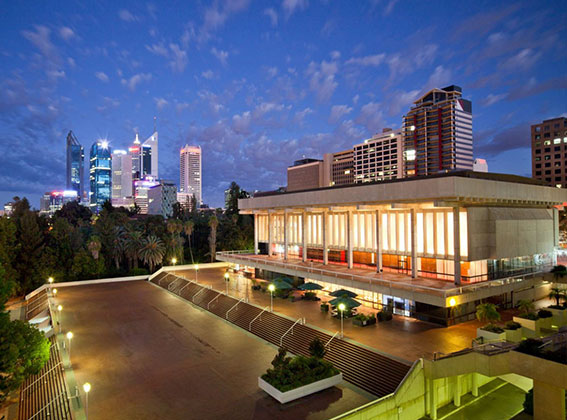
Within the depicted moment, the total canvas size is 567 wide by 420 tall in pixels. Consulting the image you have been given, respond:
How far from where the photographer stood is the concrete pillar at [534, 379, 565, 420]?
16547 millimetres

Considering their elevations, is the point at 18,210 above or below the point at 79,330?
above

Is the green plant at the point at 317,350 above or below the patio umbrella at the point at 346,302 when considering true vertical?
below

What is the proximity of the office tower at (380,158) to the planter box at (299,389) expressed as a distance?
115293 mm

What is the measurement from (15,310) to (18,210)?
2095 cm

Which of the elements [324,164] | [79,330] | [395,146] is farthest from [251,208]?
[324,164]

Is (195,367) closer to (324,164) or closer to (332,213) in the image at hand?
(332,213)

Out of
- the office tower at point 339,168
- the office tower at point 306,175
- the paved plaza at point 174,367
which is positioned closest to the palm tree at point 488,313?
the paved plaza at point 174,367

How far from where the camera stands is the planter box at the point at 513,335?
2079 cm

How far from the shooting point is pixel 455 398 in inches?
750

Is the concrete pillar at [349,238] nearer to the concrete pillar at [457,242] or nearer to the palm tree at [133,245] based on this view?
the concrete pillar at [457,242]

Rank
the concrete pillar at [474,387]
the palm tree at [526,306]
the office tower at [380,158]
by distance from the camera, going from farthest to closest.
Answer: the office tower at [380,158] < the palm tree at [526,306] < the concrete pillar at [474,387]

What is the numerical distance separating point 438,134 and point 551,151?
115 feet

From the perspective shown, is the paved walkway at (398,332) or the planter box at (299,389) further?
the paved walkway at (398,332)

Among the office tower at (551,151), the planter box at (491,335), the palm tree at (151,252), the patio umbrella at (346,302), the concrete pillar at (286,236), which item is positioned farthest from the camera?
the office tower at (551,151)
